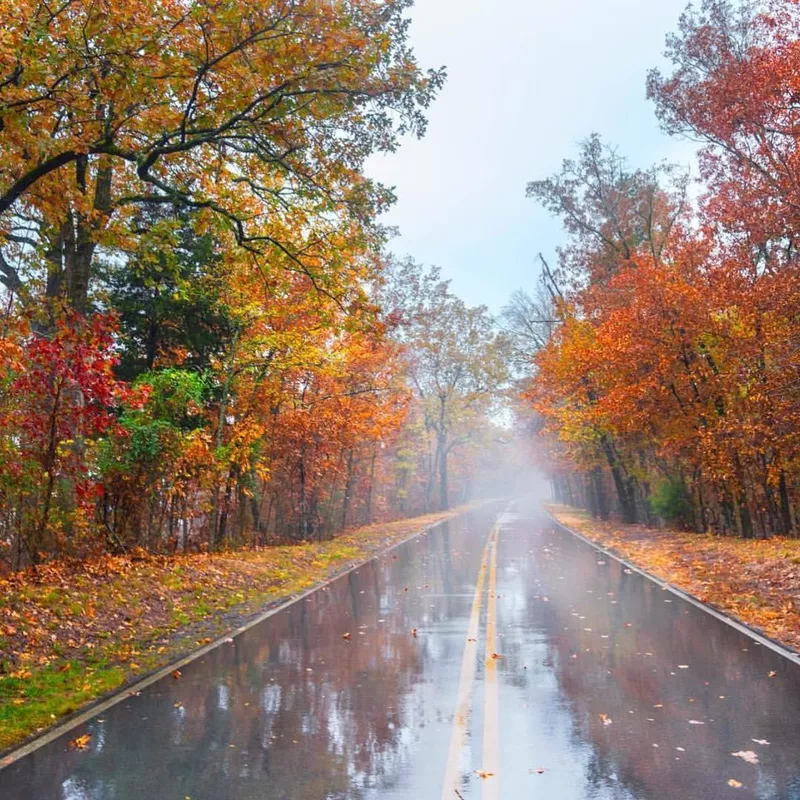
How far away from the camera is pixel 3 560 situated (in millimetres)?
13539

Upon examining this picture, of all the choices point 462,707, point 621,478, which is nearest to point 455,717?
point 462,707

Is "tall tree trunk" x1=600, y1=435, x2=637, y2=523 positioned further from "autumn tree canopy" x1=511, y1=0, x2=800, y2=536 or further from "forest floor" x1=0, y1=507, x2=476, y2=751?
"forest floor" x1=0, y1=507, x2=476, y2=751

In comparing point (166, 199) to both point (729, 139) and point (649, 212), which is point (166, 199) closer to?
point (729, 139)

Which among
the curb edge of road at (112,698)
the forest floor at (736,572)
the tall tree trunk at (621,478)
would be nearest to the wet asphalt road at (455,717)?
the curb edge of road at (112,698)

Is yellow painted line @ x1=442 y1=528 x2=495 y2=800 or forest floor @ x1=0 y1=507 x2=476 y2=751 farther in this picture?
forest floor @ x1=0 y1=507 x2=476 y2=751

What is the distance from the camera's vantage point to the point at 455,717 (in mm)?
6562

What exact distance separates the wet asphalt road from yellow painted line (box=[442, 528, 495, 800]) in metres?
0.02

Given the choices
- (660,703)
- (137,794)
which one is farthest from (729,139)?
(137,794)

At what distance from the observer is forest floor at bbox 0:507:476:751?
767cm

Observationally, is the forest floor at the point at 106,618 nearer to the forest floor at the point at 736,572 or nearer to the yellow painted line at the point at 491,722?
the yellow painted line at the point at 491,722

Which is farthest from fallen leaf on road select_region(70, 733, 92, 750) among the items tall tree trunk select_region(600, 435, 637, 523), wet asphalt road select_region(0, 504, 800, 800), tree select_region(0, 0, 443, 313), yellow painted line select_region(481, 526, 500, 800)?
tall tree trunk select_region(600, 435, 637, 523)

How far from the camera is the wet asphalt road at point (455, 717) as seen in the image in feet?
16.8

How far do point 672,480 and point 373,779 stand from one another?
2875cm

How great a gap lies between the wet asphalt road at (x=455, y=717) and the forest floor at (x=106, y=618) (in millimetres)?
724
